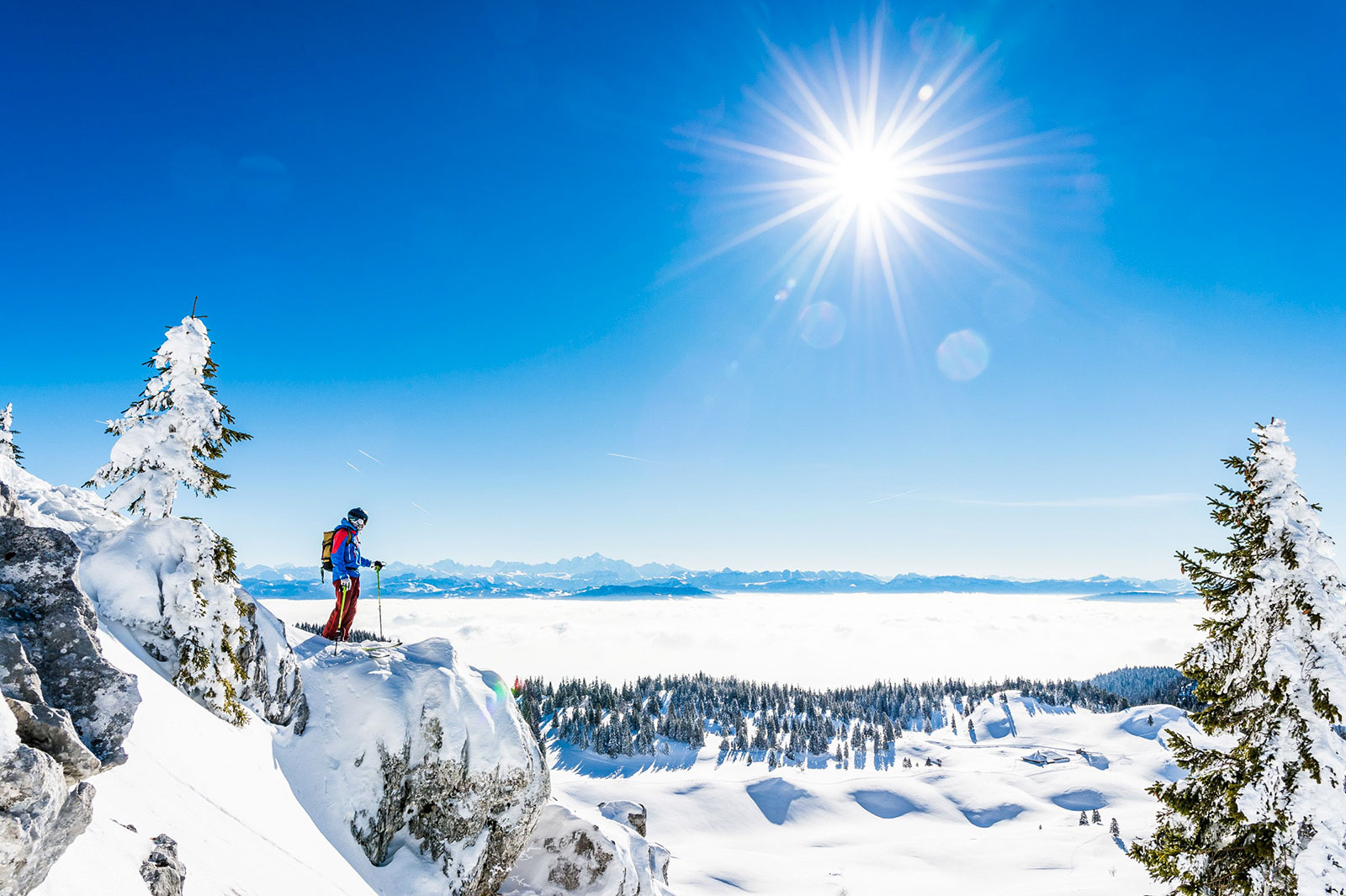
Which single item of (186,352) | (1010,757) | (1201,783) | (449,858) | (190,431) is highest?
(186,352)

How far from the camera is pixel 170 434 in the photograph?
639 inches

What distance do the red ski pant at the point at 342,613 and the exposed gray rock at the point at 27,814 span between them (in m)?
12.2

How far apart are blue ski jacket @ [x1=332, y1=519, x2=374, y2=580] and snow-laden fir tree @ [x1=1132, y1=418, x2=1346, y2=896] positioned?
2015cm

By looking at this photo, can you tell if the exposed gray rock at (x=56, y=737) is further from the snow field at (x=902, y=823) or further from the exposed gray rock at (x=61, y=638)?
the snow field at (x=902, y=823)

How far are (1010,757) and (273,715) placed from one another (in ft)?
594

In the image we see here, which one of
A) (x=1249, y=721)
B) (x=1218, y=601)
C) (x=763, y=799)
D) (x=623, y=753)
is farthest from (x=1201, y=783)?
(x=623, y=753)

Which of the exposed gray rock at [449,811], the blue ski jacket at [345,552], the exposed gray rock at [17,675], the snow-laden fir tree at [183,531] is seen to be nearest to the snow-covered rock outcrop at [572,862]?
the exposed gray rock at [449,811]

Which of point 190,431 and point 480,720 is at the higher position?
point 190,431

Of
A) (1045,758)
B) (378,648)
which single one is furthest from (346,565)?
(1045,758)

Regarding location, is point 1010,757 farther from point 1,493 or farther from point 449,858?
point 1,493

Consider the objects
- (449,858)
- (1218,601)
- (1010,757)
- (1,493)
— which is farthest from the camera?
(1010,757)

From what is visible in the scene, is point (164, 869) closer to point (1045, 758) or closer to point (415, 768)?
point (415, 768)

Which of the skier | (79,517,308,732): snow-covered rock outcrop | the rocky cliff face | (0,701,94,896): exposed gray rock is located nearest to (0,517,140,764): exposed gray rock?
the rocky cliff face

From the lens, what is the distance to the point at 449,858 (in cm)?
1550
